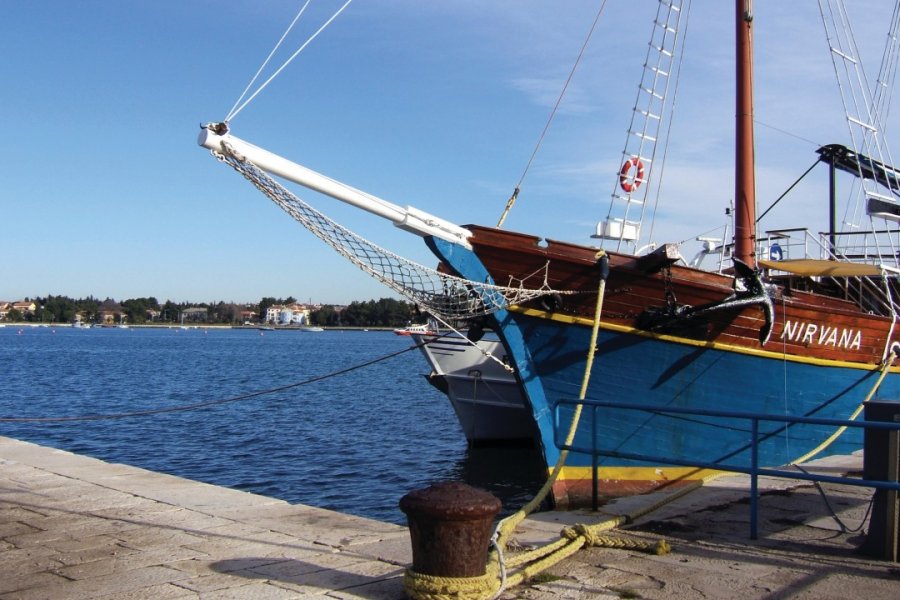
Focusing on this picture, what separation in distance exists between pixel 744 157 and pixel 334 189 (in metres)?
6.75

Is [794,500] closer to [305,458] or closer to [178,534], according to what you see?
[178,534]

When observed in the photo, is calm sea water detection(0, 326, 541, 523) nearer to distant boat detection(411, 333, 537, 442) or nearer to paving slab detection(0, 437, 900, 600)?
distant boat detection(411, 333, 537, 442)

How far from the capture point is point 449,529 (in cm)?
466

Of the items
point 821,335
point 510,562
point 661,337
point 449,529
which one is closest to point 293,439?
point 661,337

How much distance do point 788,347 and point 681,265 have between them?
1.88m

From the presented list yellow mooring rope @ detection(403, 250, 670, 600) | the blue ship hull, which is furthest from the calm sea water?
yellow mooring rope @ detection(403, 250, 670, 600)

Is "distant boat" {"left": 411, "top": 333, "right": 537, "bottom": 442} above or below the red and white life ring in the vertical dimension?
below

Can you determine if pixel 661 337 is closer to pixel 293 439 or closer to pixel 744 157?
pixel 744 157

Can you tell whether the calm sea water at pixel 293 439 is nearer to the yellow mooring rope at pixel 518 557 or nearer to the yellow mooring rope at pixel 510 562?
the yellow mooring rope at pixel 518 557

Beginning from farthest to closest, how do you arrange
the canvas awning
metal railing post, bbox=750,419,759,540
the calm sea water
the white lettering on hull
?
the calm sea water < the canvas awning < the white lettering on hull < metal railing post, bbox=750,419,759,540

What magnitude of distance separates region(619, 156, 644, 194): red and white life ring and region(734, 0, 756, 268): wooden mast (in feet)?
5.78

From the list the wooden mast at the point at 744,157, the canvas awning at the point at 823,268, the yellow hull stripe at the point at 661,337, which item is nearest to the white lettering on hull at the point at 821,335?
the yellow hull stripe at the point at 661,337

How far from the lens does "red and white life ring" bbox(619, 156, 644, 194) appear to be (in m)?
13.3

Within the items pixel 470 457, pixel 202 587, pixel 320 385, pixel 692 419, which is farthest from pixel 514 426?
pixel 320 385
